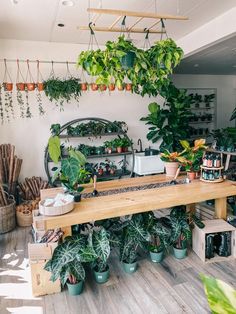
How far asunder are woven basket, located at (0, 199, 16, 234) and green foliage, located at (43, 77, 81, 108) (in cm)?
193

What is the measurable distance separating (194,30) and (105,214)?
3657 millimetres

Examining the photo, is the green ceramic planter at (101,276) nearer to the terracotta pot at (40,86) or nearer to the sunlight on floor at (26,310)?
the sunlight on floor at (26,310)

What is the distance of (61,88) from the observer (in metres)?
4.30

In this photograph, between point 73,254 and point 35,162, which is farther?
point 35,162

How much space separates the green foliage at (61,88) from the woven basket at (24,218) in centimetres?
200

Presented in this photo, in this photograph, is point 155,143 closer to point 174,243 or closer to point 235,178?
point 235,178

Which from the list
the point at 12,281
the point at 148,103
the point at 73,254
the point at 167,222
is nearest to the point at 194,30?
the point at 148,103

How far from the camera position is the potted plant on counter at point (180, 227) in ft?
8.86

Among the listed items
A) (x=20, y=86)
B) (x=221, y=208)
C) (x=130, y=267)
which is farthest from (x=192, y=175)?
(x=20, y=86)

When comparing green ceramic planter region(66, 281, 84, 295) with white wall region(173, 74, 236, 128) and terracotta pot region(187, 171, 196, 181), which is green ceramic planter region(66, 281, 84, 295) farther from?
white wall region(173, 74, 236, 128)

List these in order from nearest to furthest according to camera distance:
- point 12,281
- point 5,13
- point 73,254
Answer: point 73,254, point 12,281, point 5,13

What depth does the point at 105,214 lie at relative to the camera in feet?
7.21

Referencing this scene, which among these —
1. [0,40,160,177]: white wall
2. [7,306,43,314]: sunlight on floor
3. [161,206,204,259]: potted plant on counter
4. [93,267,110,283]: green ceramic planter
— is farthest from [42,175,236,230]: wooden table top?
[0,40,160,177]: white wall

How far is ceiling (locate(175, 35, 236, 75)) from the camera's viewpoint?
445 centimetres
